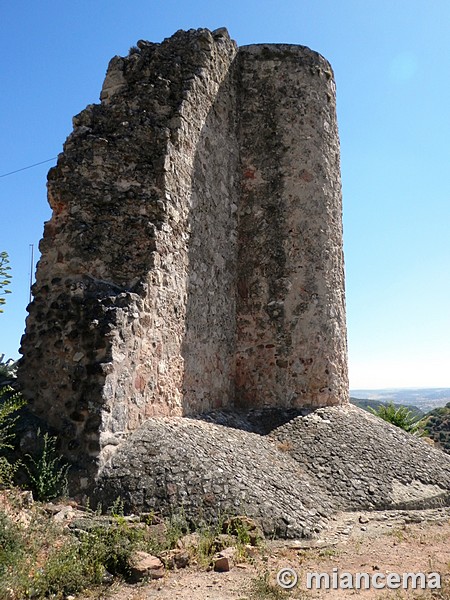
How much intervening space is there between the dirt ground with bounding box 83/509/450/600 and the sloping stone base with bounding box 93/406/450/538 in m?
0.33

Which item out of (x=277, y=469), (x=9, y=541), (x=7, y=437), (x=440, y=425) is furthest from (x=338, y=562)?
(x=440, y=425)

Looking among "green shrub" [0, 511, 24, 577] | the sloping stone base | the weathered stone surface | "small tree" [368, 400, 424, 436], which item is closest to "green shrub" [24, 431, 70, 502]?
the sloping stone base

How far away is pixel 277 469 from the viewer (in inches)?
282

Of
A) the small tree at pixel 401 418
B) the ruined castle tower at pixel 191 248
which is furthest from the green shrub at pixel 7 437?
the small tree at pixel 401 418

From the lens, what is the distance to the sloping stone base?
5.66 metres

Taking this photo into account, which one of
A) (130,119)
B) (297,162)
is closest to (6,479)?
(130,119)

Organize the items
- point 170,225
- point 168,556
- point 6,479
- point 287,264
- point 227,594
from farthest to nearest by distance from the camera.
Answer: point 287,264, point 170,225, point 6,479, point 168,556, point 227,594

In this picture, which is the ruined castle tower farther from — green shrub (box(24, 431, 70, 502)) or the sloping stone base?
the sloping stone base

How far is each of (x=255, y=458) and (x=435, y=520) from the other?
91.2 inches

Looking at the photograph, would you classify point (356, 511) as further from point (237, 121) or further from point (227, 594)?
point (237, 121)

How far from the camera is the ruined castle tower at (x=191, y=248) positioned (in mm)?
6410

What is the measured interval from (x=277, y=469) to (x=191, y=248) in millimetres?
3326

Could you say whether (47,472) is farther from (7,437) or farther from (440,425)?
(440,425)

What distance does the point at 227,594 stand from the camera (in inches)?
163
